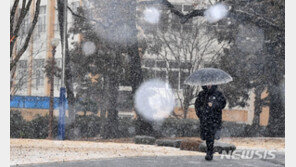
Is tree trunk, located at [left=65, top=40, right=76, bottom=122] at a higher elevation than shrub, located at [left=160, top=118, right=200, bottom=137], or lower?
higher

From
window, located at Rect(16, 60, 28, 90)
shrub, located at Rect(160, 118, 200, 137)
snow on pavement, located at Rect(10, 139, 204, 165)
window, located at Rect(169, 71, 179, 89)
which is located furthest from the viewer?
window, located at Rect(16, 60, 28, 90)

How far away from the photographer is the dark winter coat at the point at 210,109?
1104 cm

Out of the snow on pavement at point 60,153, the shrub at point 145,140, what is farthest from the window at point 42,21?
the snow on pavement at point 60,153

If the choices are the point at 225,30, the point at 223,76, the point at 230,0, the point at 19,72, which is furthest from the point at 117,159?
the point at 19,72

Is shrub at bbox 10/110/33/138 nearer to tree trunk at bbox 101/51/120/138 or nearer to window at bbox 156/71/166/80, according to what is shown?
tree trunk at bbox 101/51/120/138

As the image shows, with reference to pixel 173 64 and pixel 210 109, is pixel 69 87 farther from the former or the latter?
pixel 210 109

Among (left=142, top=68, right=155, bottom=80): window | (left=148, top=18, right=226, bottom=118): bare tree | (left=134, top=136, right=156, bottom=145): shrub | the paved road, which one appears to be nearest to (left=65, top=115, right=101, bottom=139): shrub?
(left=142, top=68, right=155, bottom=80): window

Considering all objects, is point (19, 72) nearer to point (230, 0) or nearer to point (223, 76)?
point (230, 0)

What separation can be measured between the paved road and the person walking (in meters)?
0.60

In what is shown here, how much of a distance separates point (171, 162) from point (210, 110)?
4.63ft

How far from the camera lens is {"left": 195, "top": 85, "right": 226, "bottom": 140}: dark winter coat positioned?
1104 cm

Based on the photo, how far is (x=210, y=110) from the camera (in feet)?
36.3

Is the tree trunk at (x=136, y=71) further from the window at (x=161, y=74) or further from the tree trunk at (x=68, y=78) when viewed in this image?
the window at (x=161, y=74)

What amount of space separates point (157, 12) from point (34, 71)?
27.0ft
